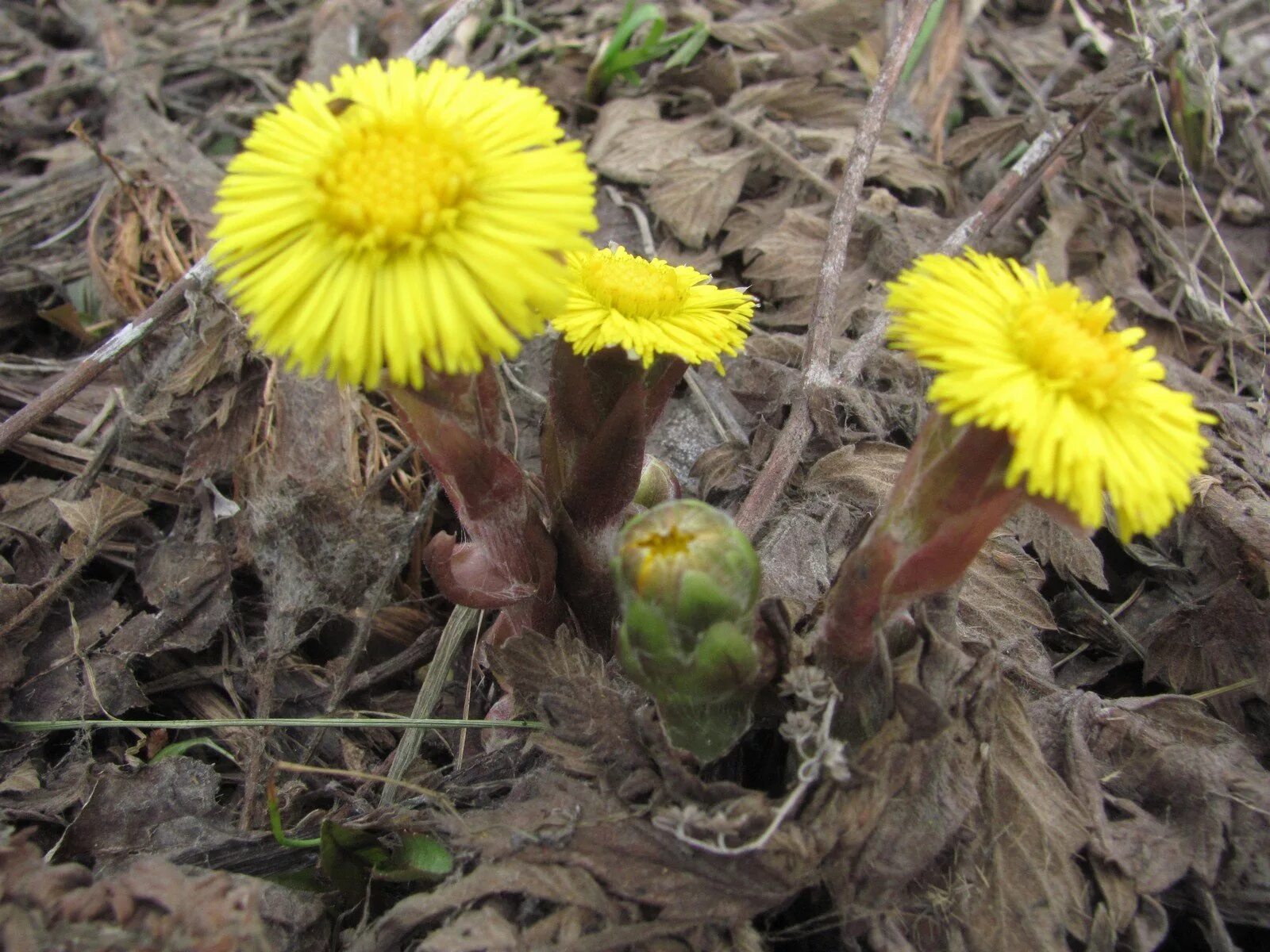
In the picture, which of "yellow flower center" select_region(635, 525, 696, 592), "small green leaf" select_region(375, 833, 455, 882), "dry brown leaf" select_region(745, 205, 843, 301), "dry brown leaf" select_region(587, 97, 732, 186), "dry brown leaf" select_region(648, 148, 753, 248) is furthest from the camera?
"dry brown leaf" select_region(587, 97, 732, 186)

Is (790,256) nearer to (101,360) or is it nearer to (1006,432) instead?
(1006,432)

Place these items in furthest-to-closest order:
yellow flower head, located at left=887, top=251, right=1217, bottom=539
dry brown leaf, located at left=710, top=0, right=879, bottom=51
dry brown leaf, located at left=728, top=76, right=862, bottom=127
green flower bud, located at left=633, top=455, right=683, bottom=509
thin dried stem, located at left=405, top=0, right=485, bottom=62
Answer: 1. dry brown leaf, located at left=710, top=0, right=879, bottom=51
2. dry brown leaf, located at left=728, top=76, right=862, bottom=127
3. thin dried stem, located at left=405, top=0, right=485, bottom=62
4. green flower bud, located at left=633, top=455, right=683, bottom=509
5. yellow flower head, located at left=887, top=251, right=1217, bottom=539

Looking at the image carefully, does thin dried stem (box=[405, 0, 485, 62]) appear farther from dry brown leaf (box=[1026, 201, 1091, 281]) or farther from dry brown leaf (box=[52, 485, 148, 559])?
dry brown leaf (box=[1026, 201, 1091, 281])

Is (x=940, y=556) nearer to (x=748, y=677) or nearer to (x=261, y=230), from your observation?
(x=748, y=677)

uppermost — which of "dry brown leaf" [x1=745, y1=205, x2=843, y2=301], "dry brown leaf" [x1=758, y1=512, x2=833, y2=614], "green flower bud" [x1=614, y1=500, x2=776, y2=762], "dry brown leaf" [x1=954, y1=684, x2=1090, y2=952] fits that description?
"dry brown leaf" [x1=745, y1=205, x2=843, y2=301]

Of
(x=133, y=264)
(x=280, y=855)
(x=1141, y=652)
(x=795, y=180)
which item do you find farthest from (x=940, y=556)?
(x=133, y=264)

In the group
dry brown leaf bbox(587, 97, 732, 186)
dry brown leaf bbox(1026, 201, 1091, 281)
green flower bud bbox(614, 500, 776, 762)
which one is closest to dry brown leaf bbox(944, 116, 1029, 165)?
dry brown leaf bbox(1026, 201, 1091, 281)

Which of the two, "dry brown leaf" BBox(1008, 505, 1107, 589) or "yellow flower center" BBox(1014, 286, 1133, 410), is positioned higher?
"yellow flower center" BBox(1014, 286, 1133, 410)

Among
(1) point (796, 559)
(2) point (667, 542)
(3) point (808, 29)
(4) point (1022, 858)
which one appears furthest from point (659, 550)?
(3) point (808, 29)

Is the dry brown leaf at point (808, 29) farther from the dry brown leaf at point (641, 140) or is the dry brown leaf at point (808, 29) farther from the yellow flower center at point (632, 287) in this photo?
the yellow flower center at point (632, 287)
